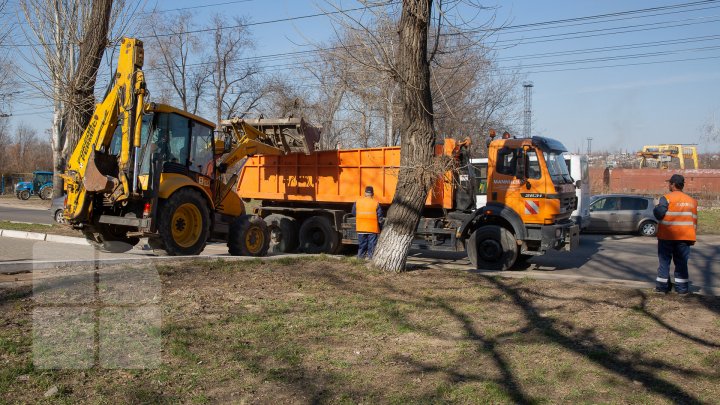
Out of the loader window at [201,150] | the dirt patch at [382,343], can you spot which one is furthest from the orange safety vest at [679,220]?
the loader window at [201,150]

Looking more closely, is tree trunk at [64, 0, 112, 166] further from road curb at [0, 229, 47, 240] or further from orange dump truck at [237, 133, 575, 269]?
orange dump truck at [237, 133, 575, 269]

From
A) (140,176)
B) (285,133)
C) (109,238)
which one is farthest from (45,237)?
(285,133)

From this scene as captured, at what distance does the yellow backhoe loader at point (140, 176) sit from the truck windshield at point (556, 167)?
249 inches

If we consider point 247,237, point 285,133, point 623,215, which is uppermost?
point 285,133

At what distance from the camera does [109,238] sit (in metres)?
11.2

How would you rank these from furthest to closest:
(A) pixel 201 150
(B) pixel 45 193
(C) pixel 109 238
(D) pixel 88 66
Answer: (B) pixel 45 193
(D) pixel 88 66
(A) pixel 201 150
(C) pixel 109 238

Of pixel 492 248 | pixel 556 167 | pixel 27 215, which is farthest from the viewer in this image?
pixel 27 215

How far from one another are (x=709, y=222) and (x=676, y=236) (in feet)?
61.2

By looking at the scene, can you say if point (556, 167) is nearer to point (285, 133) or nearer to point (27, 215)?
point (285, 133)

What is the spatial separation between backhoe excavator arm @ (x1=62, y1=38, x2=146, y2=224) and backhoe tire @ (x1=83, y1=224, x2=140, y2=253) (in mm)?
537

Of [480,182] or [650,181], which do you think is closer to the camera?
[480,182]

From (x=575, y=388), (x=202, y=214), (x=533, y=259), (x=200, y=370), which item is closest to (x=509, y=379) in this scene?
(x=575, y=388)

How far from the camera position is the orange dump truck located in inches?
501

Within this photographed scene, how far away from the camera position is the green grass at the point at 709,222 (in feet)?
73.4
